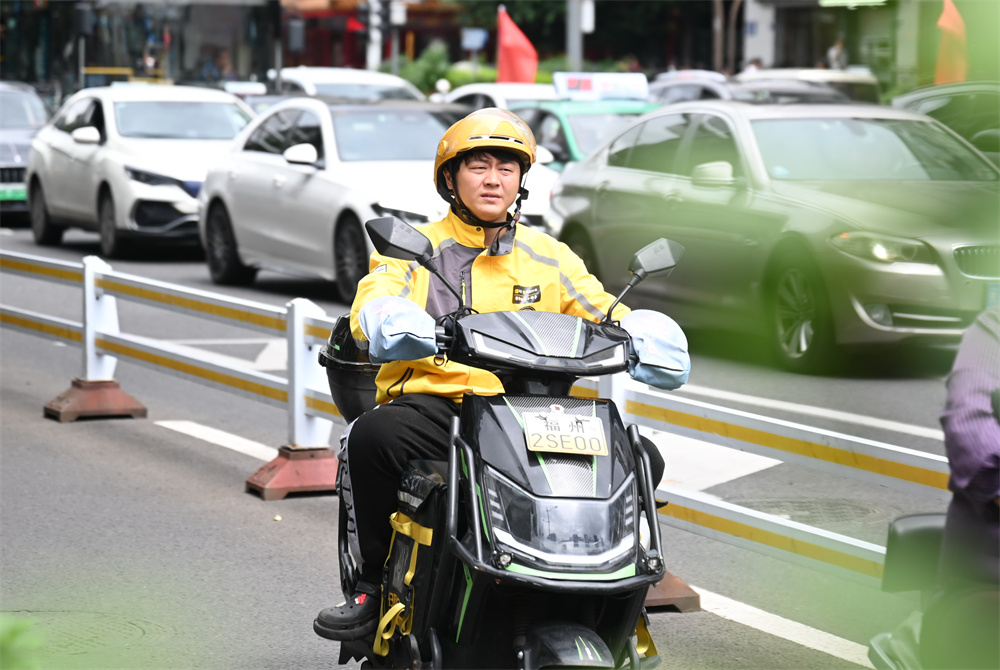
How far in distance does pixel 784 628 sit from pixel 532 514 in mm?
2028

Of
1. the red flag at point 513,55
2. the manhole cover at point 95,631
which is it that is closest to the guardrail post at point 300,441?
the manhole cover at point 95,631

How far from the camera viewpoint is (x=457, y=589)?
373cm

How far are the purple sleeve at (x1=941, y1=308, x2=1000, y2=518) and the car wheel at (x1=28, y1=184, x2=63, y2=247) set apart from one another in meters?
16.8

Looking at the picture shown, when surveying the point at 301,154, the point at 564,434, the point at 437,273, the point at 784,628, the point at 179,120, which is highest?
the point at 437,273

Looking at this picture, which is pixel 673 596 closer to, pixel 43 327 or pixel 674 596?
pixel 674 596

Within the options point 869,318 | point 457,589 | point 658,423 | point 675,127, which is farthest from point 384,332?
point 675,127

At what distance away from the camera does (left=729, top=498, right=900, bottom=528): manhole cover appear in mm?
6582

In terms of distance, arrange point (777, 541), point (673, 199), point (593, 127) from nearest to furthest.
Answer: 1. point (777, 541)
2. point (673, 199)
3. point (593, 127)

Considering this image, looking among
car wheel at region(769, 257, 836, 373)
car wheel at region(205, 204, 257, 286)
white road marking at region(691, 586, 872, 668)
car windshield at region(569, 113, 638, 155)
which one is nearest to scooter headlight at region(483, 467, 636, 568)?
white road marking at region(691, 586, 872, 668)

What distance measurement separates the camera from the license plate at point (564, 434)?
3.57 meters

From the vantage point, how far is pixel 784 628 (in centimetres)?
526

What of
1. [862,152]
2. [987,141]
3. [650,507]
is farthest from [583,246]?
[650,507]

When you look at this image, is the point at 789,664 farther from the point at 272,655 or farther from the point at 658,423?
the point at 272,655

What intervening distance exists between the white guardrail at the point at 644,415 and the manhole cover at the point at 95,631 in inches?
70.2
